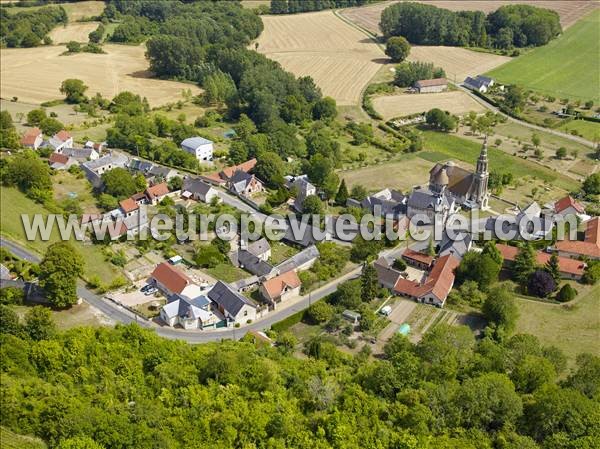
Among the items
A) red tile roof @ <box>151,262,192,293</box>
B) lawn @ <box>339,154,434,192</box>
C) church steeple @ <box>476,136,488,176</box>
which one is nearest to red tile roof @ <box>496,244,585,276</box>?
church steeple @ <box>476,136,488,176</box>

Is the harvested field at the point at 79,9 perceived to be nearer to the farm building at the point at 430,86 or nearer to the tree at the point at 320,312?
the farm building at the point at 430,86

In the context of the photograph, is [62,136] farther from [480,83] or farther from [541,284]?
[480,83]

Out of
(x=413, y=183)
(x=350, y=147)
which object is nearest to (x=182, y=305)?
(x=413, y=183)

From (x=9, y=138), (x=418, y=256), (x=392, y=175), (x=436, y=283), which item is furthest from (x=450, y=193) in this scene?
(x=9, y=138)

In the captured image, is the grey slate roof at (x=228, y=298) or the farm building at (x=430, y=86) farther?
the farm building at (x=430, y=86)

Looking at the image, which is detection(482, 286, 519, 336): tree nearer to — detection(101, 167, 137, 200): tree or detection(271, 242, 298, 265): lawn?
detection(271, 242, 298, 265): lawn

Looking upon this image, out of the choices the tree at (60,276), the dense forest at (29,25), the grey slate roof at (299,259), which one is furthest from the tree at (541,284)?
the dense forest at (29,25)

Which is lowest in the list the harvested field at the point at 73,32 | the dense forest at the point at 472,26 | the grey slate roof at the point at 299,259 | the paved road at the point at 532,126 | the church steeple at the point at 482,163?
the grey slate roof at the point at 299,259
